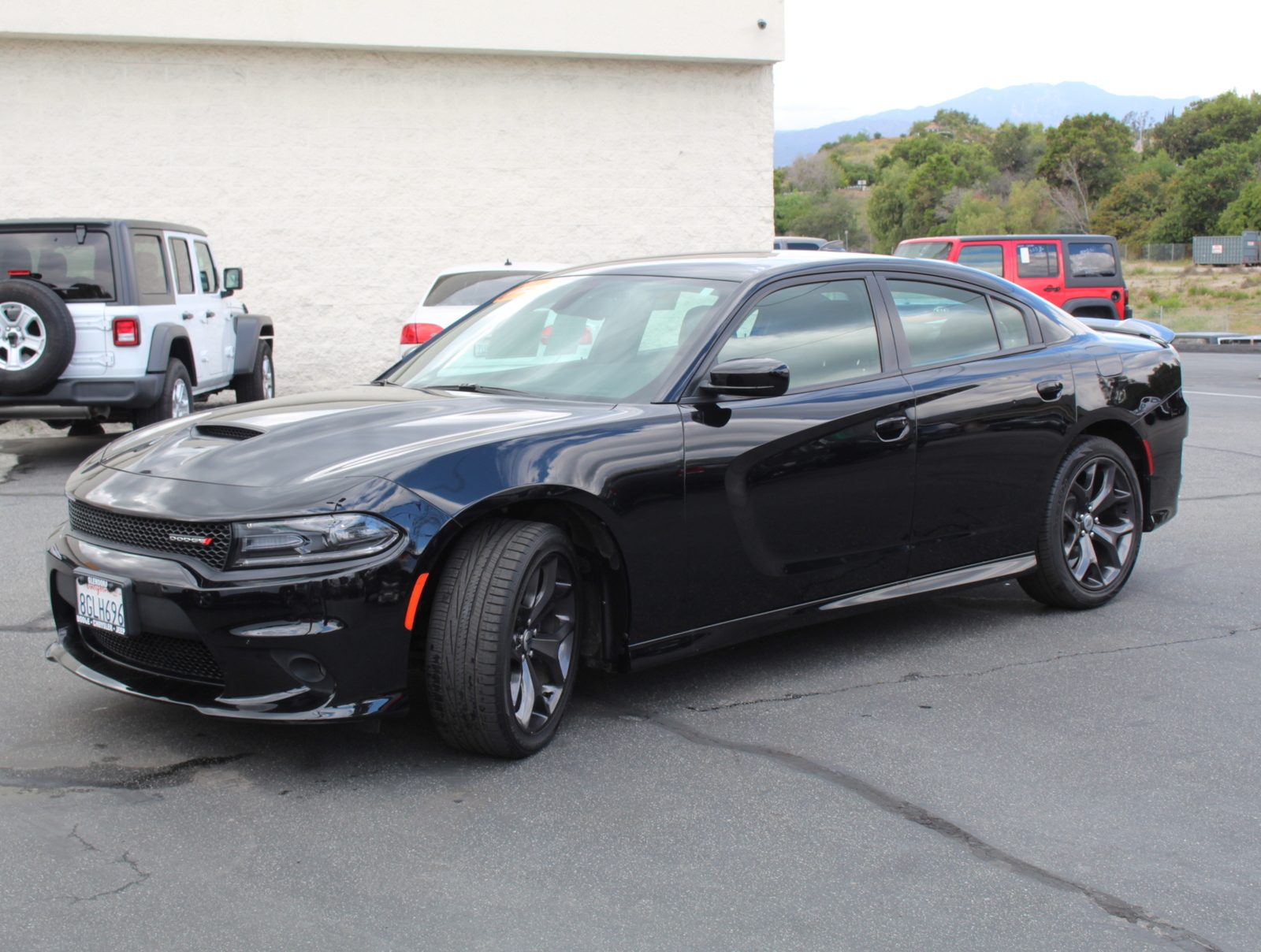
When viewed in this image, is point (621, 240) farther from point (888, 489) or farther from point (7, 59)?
point (888, 489)

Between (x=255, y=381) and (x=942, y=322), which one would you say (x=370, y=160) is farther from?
(x=942, y=322)

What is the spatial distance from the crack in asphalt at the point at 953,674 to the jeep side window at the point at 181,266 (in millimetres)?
7860

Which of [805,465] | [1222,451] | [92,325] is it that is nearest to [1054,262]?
[1222,451]

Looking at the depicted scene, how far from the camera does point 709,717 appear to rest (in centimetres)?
416

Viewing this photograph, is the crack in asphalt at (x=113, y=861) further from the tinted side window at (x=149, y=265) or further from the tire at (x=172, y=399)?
the tinted side window at (x=149, y=265)

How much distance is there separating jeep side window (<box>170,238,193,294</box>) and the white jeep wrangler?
0.04 m

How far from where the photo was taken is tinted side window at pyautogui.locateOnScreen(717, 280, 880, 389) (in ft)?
14.7

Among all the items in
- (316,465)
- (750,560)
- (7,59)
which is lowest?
(750,560)

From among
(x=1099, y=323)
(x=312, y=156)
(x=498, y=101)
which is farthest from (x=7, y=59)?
(x=1099, y=323)

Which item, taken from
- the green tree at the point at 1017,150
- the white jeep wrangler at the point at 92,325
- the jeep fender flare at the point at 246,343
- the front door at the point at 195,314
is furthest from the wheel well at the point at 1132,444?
the green tree at the point at 1017,150

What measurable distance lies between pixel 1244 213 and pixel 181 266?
76.8m

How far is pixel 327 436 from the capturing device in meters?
3.78

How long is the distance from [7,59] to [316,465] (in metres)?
14.7

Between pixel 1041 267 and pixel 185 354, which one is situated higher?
pixel 1041 267
